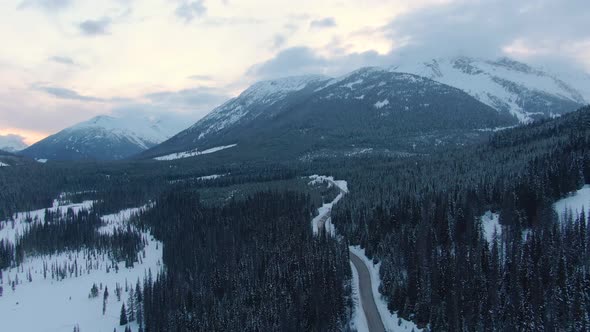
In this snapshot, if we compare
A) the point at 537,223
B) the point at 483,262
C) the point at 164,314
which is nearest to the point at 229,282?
→ the point at 164,314

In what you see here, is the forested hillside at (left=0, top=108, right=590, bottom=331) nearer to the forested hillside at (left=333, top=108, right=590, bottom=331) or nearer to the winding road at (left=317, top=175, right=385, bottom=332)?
the forested hillside at (left=333, top=108, right=590, bottom=331)

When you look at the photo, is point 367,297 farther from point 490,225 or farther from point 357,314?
Answer: point 490,225

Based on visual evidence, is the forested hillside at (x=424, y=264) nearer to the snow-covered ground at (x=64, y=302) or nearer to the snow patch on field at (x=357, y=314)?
the snow patch on field at (x=357, y=314)

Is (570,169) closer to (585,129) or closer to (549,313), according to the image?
(549,313)

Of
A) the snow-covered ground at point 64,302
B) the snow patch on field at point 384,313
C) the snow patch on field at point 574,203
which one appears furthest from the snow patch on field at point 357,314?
the snow-covered ground at point 64,302

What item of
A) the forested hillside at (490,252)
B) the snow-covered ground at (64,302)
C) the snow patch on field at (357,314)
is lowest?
the snow-covered ground at (64,302)

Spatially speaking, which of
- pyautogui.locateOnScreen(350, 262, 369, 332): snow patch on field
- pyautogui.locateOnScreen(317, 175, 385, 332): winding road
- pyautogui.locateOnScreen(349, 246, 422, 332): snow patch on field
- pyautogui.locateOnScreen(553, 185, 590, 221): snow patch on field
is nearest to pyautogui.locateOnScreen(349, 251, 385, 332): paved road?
pyautogui.locateOnScreen(317, 175, 385, 332): winding road
